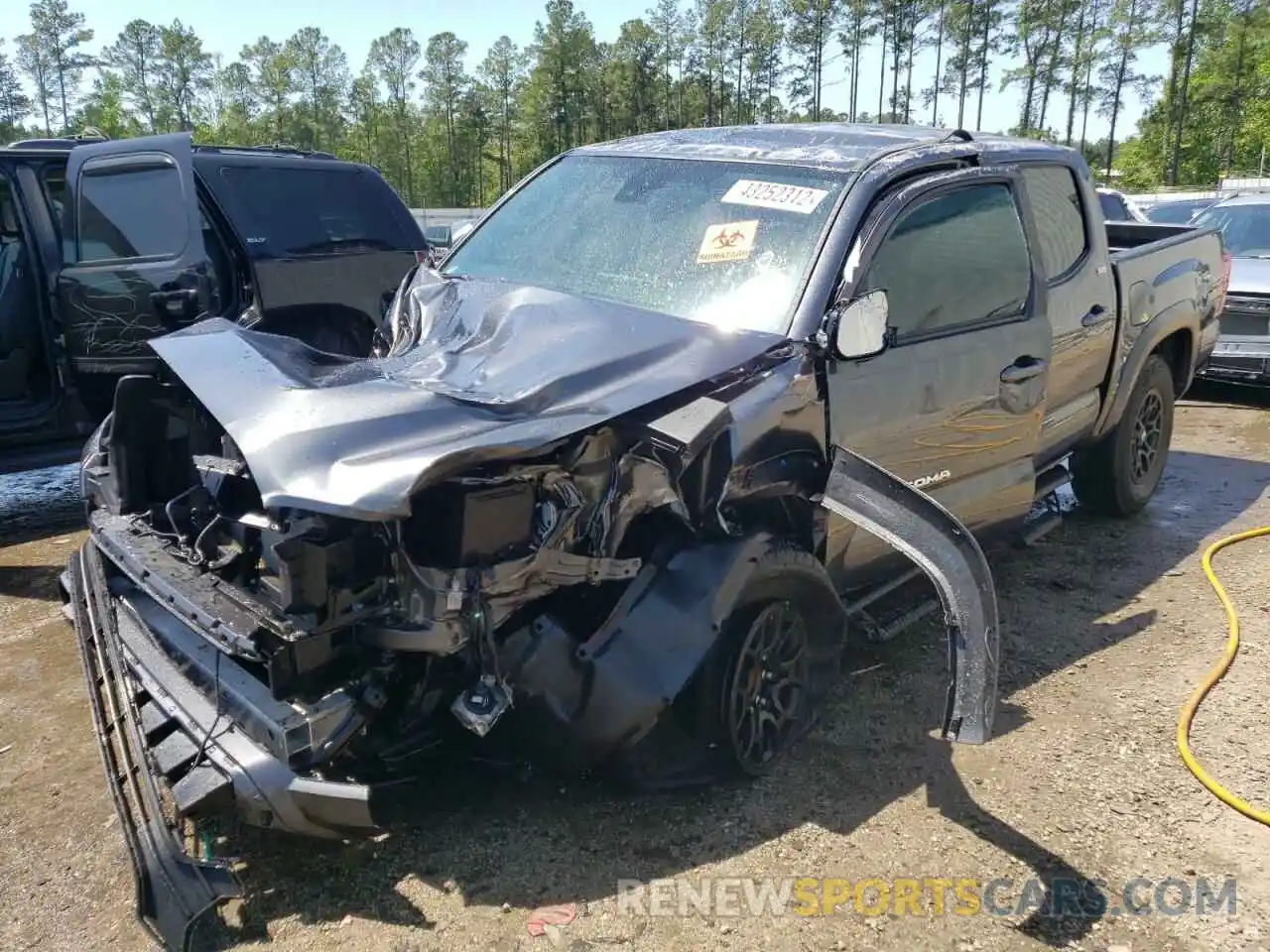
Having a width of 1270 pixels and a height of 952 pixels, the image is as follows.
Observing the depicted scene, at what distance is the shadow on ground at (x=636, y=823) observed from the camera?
2689 millimetres

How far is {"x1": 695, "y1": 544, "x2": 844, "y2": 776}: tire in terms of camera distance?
3033 millimetres

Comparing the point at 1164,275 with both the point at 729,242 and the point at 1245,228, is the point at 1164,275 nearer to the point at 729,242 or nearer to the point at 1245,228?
the point at 729,242

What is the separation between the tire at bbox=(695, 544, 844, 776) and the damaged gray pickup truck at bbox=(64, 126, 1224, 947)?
0.04 feet

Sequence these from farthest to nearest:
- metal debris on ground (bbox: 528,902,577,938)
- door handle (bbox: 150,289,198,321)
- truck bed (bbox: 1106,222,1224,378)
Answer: door handle (bbox: 150,289,198,321)
truck bed (bbox: 1106,222,1224,378)
metal debris on ground (bbox: 528,902,577,938)

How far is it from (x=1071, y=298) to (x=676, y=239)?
2.03 m

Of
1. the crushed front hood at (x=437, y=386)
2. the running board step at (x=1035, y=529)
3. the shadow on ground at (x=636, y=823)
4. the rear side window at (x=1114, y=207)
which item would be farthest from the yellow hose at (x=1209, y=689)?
the rear side window at (x=1114, y=207)

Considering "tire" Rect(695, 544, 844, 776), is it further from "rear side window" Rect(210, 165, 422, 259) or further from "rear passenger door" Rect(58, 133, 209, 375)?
"rear side window" Rect(210, 165, 422, 259)

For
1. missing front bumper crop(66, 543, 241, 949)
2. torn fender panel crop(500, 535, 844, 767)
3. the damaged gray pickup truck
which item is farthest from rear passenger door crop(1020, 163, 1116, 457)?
missing front bumper crop(66, 543, 241, 949)

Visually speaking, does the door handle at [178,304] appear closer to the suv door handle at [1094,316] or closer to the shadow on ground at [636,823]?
the shadow on ground at [636,823]

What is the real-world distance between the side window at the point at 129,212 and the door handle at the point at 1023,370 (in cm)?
450

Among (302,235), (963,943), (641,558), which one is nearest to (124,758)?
(641,558)

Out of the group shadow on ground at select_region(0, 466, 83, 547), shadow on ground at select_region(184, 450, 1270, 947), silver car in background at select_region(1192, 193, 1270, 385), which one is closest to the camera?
shadow on ground at select_region(184, 450, 1270, 947)

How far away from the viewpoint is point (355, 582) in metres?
2.47

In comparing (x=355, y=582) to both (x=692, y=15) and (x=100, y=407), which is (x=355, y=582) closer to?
(x=100, y=407)
